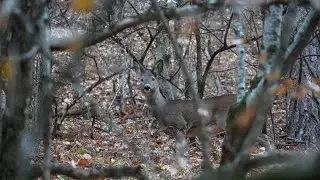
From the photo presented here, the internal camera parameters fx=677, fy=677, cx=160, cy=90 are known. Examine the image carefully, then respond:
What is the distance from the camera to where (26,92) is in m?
3.34

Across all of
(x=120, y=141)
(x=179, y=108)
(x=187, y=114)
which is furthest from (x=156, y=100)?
(x=120, y=141)

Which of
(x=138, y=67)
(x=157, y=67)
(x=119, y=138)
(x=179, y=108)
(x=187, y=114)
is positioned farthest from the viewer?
(x=157, y=67)

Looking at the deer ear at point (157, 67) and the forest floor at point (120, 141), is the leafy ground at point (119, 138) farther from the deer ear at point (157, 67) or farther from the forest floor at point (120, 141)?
the deer ear at point (157, 67)

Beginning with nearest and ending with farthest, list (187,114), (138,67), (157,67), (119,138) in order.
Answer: (119,138), (187,114), (138,67), (157,67)

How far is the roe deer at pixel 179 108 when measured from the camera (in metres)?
11.6

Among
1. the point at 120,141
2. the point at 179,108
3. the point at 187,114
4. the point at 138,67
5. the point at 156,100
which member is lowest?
the point at 120,141

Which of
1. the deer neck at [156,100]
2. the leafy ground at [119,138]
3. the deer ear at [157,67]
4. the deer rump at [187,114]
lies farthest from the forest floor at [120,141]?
the deer ear at [157,67]

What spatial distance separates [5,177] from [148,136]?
26.7ft

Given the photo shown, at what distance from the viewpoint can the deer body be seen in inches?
459

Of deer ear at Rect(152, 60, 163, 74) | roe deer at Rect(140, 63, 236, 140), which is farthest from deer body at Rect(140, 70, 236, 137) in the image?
deer ear at Rect(152, 60, 163, 74)

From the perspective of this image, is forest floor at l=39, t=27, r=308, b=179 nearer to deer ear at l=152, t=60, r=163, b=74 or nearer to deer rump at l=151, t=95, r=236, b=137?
deer rump at l=151, t=95, r=236, b=137

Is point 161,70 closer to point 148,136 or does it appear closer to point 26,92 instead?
point 148,136

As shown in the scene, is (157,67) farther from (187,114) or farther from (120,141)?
(120,141)

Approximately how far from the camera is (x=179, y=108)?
1214cm
